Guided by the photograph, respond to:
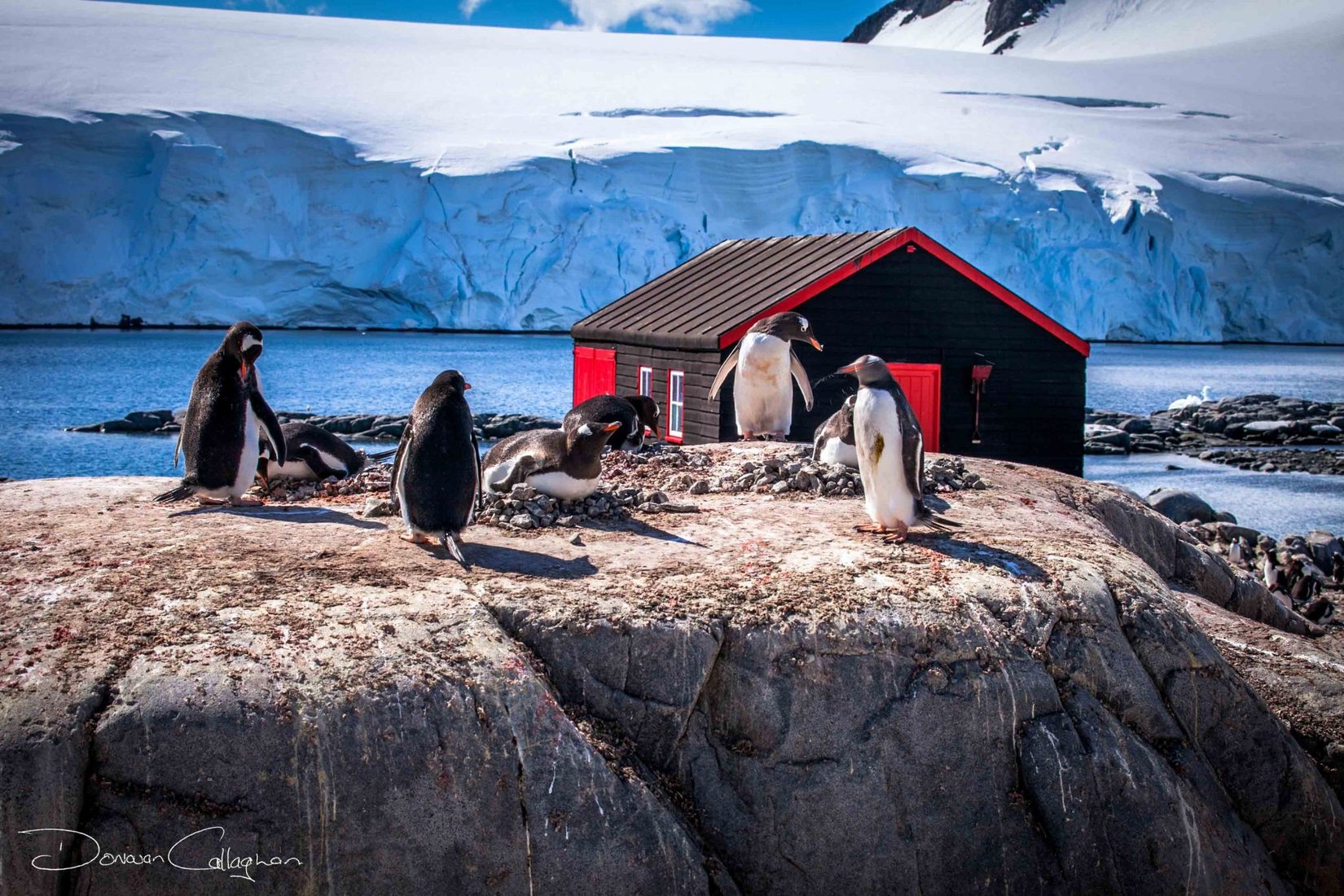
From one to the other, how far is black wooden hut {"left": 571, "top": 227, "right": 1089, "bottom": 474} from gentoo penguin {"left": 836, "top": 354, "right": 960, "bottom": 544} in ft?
15.2

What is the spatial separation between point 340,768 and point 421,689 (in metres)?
0.31

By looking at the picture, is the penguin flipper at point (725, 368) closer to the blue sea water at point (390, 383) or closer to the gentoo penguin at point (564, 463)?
the gentoo penguin at point (564, 463)

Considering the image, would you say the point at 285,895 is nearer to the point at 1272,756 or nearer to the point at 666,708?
the point at 666,708

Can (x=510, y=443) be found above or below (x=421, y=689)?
above

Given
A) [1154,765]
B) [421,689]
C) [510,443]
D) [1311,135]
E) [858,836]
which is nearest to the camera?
[421,689]

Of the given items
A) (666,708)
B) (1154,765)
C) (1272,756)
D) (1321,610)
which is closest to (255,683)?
(666,708)

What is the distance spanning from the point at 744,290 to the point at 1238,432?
16.7m

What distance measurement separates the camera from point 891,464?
15.7 ft

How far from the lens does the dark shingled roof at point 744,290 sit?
9.98 metres

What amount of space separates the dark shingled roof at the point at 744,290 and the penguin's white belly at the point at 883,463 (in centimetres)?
462

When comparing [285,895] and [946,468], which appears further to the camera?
[946,468]

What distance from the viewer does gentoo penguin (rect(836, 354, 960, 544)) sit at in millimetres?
4766

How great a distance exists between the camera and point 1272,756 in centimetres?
427
